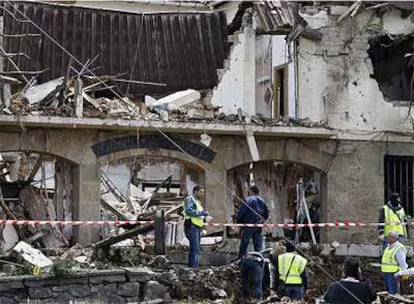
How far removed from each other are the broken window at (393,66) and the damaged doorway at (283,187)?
113 inches

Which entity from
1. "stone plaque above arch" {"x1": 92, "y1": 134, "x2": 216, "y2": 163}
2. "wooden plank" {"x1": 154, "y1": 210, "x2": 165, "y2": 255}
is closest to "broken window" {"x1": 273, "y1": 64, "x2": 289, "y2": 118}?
"stone plaque above arch" {"x1": 92, "y1": 134, "x2": 216, "y2": 163}

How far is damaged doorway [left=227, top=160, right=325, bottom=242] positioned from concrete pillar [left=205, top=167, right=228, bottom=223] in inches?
21.4

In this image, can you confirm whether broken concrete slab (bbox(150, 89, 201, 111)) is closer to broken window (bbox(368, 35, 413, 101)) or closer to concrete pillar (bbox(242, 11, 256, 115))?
concrete pillar (bbox(242, 11, 256, 115))

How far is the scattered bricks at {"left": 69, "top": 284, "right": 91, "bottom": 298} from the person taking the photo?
15.7 metres

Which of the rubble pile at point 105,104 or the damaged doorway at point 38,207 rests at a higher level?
the rubble pile at point 105,104

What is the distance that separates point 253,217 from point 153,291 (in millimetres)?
3345

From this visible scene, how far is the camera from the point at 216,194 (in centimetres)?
2425

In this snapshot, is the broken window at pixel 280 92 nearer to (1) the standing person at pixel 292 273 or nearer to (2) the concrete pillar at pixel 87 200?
(2) the concrete pillar at pixel 87 200

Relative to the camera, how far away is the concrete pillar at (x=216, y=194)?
2411cm

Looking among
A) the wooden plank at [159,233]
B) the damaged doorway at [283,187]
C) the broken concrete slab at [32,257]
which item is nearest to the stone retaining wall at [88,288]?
the broken concrete slab at [32,257]

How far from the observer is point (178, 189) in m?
30.2

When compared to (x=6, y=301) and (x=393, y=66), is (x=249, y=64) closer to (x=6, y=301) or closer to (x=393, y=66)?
(x=393, y=66)

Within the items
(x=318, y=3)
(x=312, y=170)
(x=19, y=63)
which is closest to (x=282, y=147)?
(x=312, y=170)

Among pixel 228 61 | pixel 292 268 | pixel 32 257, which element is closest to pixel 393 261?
pixel 292 268
